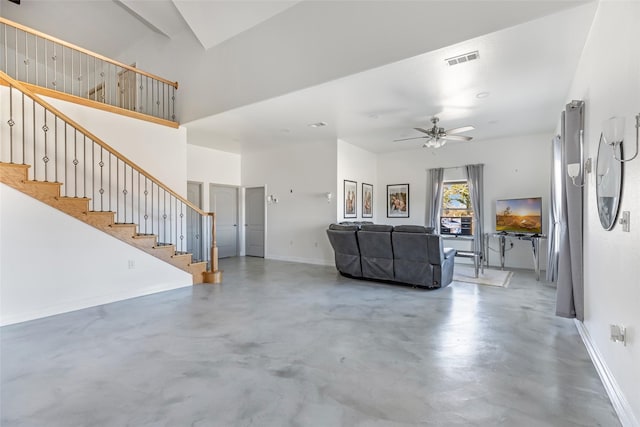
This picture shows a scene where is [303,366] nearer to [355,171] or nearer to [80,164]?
[80,164]

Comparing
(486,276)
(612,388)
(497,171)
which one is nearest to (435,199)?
(497,171)

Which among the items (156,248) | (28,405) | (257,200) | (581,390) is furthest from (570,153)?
(257,200)

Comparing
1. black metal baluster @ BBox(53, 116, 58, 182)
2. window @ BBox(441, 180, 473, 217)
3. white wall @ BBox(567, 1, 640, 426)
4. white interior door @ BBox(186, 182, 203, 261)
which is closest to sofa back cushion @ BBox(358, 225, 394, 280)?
white wall @ BBox(567, 1, 640, 426)

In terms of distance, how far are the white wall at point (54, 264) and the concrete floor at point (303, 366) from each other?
0.25m

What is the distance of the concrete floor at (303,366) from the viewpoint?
2.00 meters

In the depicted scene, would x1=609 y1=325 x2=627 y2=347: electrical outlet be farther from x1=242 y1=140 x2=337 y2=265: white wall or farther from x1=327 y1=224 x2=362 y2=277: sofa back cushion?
x1=242 y1=140 x2=337 y2=265: white wall

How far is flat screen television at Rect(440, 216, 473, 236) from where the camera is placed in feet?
25.7

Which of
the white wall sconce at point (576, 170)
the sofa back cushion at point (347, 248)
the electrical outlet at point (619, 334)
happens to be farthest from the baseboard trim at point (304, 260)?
the electrical outlet at point (619, 334)

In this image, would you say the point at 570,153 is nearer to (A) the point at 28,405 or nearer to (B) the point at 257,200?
(A) the point at 28,405

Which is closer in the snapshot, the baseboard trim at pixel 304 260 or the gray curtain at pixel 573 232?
the gray curtain at pixel 573 232

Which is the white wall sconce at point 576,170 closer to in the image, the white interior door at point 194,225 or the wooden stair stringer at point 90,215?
the wooden stair stringer at point 90,215

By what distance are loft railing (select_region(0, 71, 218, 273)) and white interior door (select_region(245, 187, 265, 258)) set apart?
8.51ft

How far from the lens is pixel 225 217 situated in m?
8.73

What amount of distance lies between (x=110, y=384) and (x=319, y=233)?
222 inches
